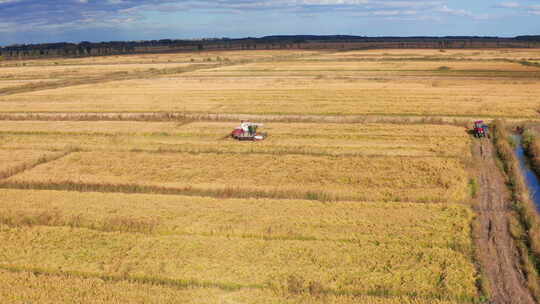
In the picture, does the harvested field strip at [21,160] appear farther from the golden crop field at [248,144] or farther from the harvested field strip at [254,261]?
the harvested field strip at [254,261]

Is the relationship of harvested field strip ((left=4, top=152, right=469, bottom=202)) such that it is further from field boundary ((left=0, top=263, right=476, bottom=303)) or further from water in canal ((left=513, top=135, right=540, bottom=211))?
field boundary ((left=0, top=263, right=476, bottom=303))

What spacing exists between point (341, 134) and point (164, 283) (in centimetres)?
2462

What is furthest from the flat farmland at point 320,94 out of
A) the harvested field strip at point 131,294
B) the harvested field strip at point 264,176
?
the harvested field strip at point 131,294

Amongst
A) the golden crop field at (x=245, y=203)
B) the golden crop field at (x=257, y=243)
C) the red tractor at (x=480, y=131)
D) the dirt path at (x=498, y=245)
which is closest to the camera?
the dirt path at (x=498, y=245)

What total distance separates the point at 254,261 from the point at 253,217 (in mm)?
4291

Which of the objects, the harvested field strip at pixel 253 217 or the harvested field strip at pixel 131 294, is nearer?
the harvested field strip at pixel 131 294

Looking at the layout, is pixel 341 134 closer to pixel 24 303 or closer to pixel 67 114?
pixel 24 303

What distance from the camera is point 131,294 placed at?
1519cm

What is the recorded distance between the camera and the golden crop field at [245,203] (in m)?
15.8

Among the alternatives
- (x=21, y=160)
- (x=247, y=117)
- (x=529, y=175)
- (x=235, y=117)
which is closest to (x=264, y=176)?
(x=529, y=175)

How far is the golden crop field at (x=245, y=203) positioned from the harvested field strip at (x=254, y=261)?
73 mm

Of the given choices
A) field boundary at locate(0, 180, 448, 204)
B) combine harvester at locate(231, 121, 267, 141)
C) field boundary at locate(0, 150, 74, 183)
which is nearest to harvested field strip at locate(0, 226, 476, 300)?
field boundary at locate(0, 180, 448, 204)

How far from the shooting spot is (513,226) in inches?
776

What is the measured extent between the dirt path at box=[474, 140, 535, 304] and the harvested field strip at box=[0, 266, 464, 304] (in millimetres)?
2507
